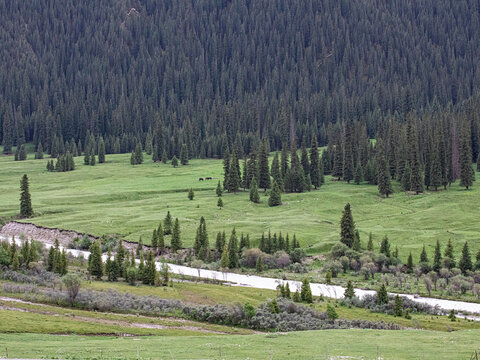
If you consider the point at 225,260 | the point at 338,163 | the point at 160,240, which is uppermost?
the point at 338,163

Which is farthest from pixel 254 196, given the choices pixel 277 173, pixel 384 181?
pixel 384 181

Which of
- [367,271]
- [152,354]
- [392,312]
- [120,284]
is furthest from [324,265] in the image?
[152,354]

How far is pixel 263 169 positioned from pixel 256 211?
27919 millimetres

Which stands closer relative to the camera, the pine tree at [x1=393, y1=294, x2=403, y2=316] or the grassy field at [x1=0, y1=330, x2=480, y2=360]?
the grassy field at [x1=0, y1=330, x2=480, y2=360]

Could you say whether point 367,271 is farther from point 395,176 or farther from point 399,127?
point 399,127

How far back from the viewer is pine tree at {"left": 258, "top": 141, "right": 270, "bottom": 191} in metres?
165

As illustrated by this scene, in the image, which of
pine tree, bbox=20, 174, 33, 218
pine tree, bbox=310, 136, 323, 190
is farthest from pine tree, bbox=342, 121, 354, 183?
pine tree, bbox=20, 174, 33, 218

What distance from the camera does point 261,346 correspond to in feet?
157

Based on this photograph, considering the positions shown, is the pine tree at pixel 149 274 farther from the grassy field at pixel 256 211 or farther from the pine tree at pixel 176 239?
the grassy field at pixel 256 211

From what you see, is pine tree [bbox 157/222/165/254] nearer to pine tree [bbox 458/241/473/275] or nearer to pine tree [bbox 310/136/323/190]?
pine tree [bbox 458/241/473/275]

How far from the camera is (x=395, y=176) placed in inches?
6806

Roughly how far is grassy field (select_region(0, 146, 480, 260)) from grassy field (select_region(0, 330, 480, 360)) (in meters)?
56.5

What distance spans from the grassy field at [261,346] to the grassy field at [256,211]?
56456 millimetres

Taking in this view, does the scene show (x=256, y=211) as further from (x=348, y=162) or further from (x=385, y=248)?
(x=348, y=162)
